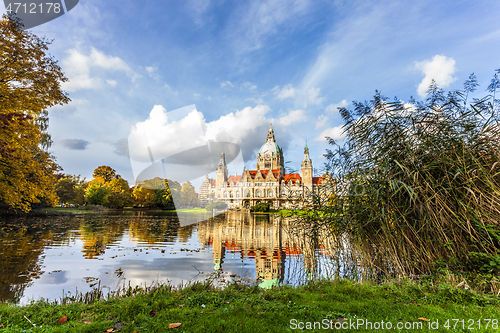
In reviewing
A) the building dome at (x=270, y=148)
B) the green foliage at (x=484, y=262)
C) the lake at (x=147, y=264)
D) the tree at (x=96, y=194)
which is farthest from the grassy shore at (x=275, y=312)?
the building dome at (x=270, y=148)

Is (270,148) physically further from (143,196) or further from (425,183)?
(425,183)

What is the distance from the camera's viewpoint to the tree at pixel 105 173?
6212 centimetres

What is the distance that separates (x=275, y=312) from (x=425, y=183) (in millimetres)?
4520

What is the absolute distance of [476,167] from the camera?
5.40m

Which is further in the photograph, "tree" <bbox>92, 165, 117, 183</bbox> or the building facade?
the building facade

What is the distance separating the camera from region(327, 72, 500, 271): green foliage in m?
5.23

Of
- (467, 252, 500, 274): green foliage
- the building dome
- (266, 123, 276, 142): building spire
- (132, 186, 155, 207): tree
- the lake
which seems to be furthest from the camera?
(266, 123, 276, 142): building spire

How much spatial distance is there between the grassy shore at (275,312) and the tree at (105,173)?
66723 millimetres

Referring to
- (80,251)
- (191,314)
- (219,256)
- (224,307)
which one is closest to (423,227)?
(224,307)

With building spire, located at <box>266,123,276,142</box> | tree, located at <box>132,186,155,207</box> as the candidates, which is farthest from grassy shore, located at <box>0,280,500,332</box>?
building spire, located at <box>266,123,276,142</box>

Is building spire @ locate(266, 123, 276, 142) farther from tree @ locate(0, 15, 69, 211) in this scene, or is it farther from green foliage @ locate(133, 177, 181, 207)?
tree @ locate(0, 15, 69, 211)

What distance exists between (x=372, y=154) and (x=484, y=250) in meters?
3.09

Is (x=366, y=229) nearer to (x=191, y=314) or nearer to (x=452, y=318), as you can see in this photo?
(x=452, y=318)

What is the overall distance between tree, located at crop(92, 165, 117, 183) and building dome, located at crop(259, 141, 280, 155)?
53446mm
